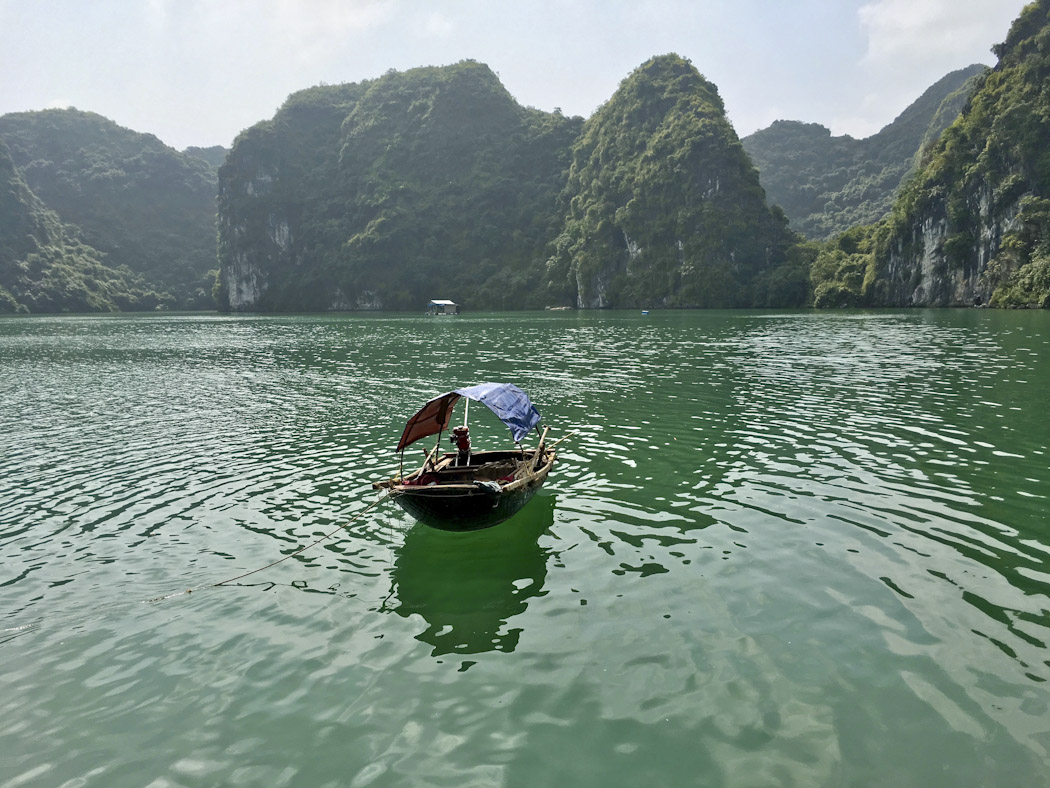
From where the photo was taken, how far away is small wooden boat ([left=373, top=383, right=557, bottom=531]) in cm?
1130

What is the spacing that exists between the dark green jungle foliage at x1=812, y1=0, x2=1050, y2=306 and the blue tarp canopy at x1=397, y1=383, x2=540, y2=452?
8983 cm

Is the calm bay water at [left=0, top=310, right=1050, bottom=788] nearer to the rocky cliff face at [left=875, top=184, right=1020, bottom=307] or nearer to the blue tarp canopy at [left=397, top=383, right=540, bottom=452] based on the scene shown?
the blue tarp canopy at [left=397, top=383, right=540, bottom=452]

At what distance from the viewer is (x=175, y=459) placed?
18.8 m

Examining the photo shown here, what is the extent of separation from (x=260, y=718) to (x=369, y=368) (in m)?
33.4

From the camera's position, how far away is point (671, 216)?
14188 centimetres

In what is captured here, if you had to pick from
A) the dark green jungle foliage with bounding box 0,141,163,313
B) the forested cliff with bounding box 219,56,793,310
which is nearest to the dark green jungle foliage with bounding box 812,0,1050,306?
the forested cliff with bounding box 219,56,793,310

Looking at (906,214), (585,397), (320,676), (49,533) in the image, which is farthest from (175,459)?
(906,214)

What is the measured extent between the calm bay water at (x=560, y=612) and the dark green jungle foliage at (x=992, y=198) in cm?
8471

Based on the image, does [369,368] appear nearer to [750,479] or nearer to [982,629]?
→ [750,479]

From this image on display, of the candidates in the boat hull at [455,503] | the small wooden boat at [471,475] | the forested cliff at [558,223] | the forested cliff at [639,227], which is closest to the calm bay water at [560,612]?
the boat hull at [455,503]

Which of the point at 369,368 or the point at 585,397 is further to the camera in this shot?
the point at 369,368

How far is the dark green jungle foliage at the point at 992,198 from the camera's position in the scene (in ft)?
280

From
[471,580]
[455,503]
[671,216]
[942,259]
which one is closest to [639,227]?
[671,216]

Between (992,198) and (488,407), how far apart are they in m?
107
